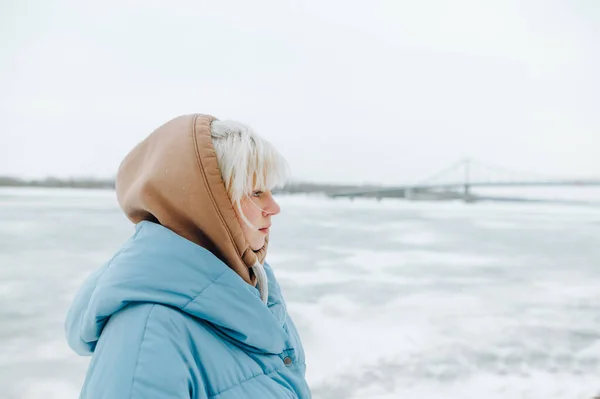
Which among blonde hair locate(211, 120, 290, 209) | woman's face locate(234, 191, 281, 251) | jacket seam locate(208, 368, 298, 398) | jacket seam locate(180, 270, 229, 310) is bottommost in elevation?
jacket seam locate(208, 368, 298, 398)

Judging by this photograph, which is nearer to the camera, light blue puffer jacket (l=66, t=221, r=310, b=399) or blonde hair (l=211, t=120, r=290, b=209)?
light blue puffer jacket (l=66, t=221, r=310, b=399)

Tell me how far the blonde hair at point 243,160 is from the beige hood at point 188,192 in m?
0.02

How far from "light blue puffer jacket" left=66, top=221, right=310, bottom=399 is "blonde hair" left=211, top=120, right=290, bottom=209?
0.38 ft

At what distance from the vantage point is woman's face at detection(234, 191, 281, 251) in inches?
30.4

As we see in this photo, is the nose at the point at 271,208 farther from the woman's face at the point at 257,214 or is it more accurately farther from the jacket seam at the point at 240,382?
the jacket seam at the point at 240,382

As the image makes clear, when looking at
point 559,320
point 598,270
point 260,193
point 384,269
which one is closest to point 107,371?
point 260,193

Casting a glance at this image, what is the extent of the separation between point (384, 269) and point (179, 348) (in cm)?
589

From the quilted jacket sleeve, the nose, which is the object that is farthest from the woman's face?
the quilted jacket sleeve

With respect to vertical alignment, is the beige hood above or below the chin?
above

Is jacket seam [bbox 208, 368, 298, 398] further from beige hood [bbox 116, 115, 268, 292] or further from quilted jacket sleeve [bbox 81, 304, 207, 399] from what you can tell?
beige hood [bbox 116, 115, 268, 292]

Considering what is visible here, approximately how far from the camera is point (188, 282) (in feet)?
2.20

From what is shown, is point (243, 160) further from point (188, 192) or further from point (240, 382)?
point (240, 382)

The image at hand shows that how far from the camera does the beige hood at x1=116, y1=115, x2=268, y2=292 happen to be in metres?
0.68

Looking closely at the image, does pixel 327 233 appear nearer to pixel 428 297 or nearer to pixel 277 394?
pixel 428 297
